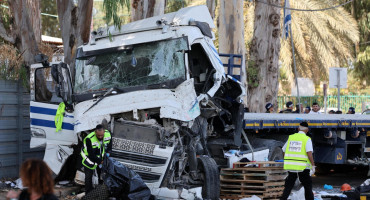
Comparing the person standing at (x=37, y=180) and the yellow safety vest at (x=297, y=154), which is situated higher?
the person standing at (x=37, y=180)

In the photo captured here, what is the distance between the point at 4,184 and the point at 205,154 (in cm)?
373

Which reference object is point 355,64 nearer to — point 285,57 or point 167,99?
point 285,57

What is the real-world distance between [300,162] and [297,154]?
0.15 meters

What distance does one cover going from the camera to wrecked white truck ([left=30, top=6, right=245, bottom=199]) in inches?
400

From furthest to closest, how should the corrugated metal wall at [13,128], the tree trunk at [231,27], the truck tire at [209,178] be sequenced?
the tree trunk at [231,27] → the corrugated metal wall at [13,128] → the truck tire at [209,178]

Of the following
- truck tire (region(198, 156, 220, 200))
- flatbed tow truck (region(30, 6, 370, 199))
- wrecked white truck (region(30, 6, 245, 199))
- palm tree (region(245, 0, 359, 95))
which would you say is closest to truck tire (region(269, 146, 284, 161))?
flatbed tow truck (region(30, 6, 370, 199))

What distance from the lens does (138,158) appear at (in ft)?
33.2

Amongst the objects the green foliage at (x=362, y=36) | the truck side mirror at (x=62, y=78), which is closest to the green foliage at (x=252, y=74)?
the truck side mirror at (x=62, y=78)

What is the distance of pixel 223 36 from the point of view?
21.3 m

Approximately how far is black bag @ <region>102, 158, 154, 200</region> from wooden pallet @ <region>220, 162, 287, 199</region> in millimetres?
2318

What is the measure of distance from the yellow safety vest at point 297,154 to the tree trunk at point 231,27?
34.5 feet

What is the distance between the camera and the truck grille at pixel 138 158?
10055 mm

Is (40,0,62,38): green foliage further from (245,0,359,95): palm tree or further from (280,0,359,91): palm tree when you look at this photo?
(280,0,359,91): palm tree

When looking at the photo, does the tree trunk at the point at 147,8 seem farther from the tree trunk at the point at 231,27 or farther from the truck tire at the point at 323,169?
the truck tire at the point at 323,169
